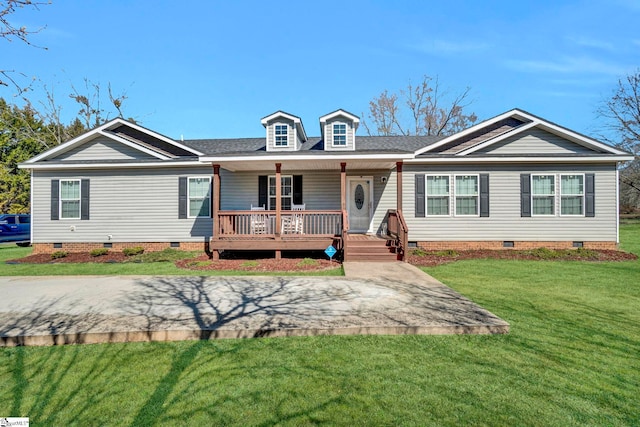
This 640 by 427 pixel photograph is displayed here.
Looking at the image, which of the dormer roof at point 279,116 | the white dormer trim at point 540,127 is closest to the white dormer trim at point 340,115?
the dormer roof at point 279,116

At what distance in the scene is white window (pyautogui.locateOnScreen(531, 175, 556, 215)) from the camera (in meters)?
11.0

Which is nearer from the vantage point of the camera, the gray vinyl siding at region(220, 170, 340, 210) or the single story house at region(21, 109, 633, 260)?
the single story house at region(21, 109, 633, 260)

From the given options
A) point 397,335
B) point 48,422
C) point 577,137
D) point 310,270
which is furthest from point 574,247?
point 48,422

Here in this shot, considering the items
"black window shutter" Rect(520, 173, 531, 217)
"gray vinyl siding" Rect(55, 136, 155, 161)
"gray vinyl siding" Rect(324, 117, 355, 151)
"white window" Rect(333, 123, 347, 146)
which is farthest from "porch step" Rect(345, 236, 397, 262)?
"gray vinyl siding" Rect(55, 136, 155, 161)

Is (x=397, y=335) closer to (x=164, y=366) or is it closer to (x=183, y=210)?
(x=164, y=366)

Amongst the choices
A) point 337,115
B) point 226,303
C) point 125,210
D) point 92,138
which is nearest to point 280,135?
point 337,115

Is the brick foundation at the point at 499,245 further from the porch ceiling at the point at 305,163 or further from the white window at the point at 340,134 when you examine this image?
the white window at the point at 340,134

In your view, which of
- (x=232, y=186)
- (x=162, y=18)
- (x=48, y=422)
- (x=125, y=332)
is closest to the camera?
(x=48, y=422)

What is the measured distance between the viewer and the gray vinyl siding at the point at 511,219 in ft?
35.5

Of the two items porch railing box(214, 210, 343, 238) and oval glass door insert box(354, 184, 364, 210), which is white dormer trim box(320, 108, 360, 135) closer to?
oval glass door insert box(354, 184, 364, 210)

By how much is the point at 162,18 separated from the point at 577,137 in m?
14.4

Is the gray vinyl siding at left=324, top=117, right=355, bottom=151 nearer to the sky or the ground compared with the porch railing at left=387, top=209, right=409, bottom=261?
nearer to the sky

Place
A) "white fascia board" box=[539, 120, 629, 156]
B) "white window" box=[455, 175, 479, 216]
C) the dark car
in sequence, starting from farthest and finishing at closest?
the dark car < "white window" box=[455, 175, 479, 216] < "white fascia board" box=[539, 120, 629, 156]

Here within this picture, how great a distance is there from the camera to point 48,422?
232 cm
